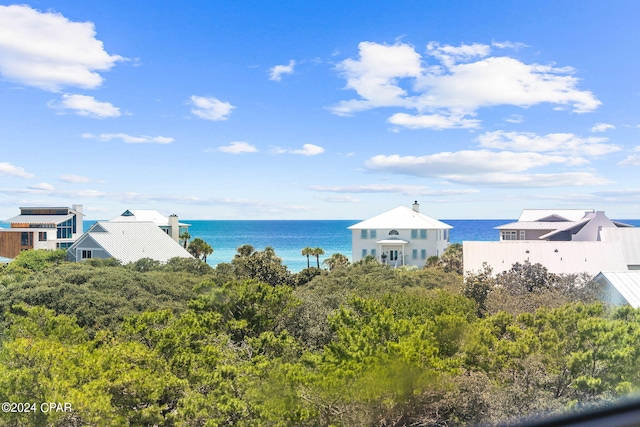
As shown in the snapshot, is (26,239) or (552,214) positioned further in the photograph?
(552,214)

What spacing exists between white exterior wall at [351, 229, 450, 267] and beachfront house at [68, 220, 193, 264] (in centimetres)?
975

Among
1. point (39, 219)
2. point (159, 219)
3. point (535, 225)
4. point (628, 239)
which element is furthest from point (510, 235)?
point (39, 219)

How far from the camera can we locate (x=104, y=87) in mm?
13258

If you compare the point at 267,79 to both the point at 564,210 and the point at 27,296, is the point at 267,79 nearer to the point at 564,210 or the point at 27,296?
the point at 27,296

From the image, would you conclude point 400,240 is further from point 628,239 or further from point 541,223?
point 628,239

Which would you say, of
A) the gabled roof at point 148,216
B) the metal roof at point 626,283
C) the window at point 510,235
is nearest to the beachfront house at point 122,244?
the gabled roof at point 148,216

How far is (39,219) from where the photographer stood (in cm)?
3017

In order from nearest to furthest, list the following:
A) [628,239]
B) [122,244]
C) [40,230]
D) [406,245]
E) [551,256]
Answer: [551,256] → [628,239] → [122,244] → [406,245] → [40,230]

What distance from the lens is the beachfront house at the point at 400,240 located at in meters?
27.5

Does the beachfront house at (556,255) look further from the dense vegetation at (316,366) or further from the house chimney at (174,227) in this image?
the house chimney at (174,227)

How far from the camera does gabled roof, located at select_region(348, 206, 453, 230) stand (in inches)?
1091

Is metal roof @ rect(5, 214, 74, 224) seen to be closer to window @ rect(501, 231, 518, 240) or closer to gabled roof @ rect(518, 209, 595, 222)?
window @ rect(501, 231, 518, 240)

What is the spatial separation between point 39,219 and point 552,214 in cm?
2939

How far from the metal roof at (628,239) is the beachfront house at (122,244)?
16330 mm
